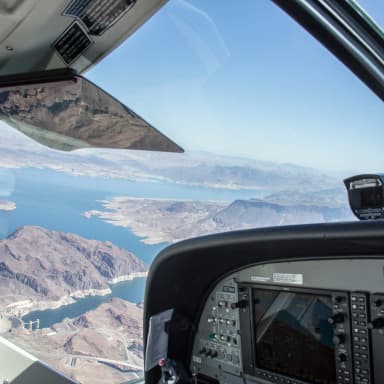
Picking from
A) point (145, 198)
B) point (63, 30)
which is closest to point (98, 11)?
point (63, 30)

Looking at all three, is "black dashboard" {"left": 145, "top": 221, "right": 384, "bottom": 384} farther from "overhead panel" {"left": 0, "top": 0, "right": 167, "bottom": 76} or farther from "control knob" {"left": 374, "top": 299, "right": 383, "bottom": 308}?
"overhead panel" {"left": 0, "top": 0, "right": 167, "bottom": 76}

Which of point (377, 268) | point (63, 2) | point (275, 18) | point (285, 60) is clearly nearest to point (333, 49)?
point (275, 18)

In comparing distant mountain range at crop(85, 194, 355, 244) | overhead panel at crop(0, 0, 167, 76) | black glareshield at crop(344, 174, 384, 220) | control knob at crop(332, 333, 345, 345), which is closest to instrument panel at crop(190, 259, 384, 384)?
control knob at crop(332, 333, 345, 345)

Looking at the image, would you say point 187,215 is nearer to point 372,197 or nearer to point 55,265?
point 55,265

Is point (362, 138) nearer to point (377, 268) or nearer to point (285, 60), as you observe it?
point (285, 60)

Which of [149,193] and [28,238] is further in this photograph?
[149,193]

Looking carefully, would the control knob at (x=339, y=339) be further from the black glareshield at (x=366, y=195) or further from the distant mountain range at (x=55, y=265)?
the distant mountain range at (x=55, y=265)

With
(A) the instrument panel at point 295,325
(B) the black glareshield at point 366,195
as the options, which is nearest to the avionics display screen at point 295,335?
(A) the instrument panel at point 295,325
